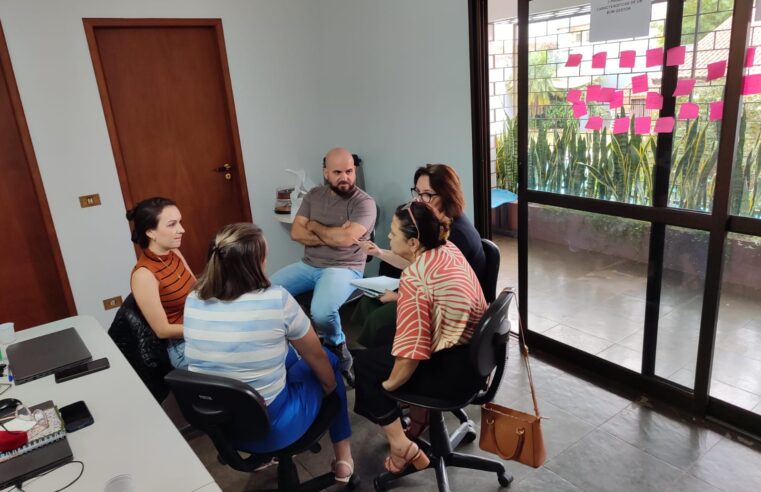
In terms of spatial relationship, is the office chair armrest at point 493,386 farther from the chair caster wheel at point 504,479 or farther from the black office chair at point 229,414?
the black office chair at point 229,414

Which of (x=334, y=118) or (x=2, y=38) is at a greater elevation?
(x=2, y=38)

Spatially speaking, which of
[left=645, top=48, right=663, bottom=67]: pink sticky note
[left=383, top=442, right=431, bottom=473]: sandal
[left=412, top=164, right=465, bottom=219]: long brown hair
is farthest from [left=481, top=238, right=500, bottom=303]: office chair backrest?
[left=645, top=48, right=663, bottom=67]: pink sticky note

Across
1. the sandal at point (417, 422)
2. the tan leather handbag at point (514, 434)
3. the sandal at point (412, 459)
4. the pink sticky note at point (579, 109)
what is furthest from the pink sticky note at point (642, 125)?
the sandal at point (412, 459)

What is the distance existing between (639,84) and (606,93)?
171 mm

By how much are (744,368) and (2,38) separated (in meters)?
4.20

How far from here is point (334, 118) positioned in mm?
4070

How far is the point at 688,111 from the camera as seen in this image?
2104mm

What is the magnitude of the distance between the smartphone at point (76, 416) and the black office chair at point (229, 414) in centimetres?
24

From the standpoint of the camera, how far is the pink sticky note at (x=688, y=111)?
6.84 ft

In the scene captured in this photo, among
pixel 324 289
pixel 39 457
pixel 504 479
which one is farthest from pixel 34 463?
pixel 324 289

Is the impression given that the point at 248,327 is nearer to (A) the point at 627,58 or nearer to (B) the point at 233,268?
(B) the point at 233,268

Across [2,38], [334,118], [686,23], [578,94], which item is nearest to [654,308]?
[578,94]

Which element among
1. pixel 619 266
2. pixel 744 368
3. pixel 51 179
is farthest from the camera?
pixel 51 179

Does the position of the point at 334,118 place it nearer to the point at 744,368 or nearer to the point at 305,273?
the point at 305,273
